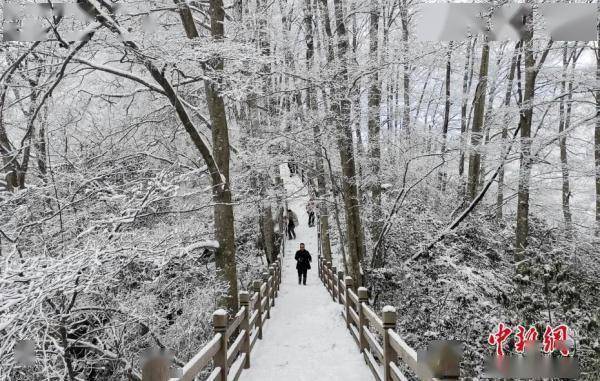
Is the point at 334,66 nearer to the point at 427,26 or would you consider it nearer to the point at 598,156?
the point at 427,26

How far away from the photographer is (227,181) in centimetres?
857

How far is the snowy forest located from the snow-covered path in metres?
1.44

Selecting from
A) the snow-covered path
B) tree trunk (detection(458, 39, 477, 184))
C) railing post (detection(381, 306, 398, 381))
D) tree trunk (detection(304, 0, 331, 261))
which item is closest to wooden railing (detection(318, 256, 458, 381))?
railing post (detection(381, 306, 398, 381))

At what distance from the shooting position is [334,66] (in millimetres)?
9945

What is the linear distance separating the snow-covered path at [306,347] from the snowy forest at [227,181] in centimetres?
144

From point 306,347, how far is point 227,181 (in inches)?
147

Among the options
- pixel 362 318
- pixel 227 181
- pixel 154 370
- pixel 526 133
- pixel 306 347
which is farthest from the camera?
pixel 526 133

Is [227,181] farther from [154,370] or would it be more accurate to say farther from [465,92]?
[465,92]

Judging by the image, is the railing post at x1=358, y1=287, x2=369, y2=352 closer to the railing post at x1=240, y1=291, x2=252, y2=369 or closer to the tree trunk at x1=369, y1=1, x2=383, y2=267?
the railing post at x1=240, y1=291, x2=252, y2=369

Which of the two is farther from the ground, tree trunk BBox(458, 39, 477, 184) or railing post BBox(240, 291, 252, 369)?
tree trunk BBox(458, 39, 477, 184)

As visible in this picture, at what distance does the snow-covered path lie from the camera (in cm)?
598

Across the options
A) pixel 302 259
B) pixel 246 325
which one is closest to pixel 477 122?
pixel 302 259

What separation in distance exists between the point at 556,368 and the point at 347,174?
6257mm

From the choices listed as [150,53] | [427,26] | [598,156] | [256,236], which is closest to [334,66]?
[427,26]
